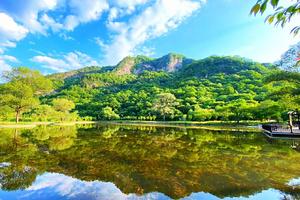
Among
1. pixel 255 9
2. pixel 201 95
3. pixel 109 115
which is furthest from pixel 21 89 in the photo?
pixel 201 95

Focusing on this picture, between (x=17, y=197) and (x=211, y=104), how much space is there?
5815cm

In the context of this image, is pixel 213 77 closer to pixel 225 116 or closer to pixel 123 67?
pixel 225 116

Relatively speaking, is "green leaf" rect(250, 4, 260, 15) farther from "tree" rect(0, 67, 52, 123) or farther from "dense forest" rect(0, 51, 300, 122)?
"tree" rect(0, 67, 52, 123)

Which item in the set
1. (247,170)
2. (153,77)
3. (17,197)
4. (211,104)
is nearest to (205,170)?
(247,170)

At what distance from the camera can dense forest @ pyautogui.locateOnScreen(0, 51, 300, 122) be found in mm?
35744

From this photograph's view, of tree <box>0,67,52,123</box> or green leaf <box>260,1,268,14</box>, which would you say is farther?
tree <box>0,67,52,123</box>

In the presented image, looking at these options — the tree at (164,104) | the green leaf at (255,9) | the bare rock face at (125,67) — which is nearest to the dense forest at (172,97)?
the tree at (164,104)

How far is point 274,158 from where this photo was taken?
11219 millimetres

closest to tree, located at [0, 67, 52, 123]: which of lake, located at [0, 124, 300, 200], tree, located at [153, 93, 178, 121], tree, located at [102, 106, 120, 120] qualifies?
tree, located at [102, 106, 120, 120]

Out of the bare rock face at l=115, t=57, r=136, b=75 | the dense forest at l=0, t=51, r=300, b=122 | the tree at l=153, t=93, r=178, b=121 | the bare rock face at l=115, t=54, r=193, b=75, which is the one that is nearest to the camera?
the dense forest at l=0, t=51, r=300, b=122

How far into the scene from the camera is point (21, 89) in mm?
40000

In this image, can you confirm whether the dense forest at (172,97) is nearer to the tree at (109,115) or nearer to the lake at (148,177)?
the tree at (109,115)

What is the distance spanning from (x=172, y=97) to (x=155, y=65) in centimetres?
12138

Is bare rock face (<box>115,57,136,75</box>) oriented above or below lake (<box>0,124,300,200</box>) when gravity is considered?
above
